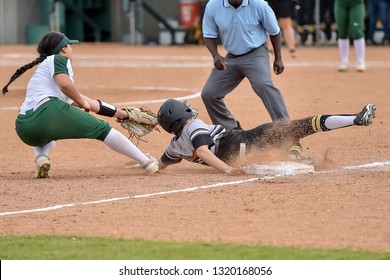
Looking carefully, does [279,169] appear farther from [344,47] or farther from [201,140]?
[344,47]

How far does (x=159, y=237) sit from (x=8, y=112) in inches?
351

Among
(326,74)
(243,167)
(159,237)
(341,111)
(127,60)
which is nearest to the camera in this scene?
(159,237)

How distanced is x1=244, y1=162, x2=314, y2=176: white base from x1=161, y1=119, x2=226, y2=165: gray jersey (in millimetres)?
465

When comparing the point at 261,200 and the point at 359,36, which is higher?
the point at 261,200

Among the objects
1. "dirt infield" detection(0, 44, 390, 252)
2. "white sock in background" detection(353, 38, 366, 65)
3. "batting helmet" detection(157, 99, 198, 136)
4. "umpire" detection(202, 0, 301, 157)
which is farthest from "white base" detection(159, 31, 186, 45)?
"batting helmet" detection(157, 99, 198, 136)

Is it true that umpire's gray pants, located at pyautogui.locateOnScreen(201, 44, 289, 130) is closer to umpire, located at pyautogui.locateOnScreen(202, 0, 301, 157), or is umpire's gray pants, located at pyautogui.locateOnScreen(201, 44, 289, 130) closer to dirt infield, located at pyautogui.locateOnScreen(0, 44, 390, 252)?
umpire, located at pyautogui.locateOnScreen(202, 0, 301, 157)

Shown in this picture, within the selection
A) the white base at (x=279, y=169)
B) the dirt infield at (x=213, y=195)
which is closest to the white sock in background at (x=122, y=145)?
the dirt infield at (x=213, y=195)

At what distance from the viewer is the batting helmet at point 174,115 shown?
34.7 ft

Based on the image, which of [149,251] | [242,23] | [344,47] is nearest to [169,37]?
[344,47]

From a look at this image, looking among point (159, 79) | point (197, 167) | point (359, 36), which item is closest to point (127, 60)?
point (159, 79)

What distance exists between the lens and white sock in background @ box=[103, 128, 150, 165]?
10.6m

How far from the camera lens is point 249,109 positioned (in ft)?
52.7

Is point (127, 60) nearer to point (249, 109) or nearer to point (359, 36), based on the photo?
point (359, 36)

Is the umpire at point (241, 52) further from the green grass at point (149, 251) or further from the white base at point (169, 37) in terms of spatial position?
the white base at point (169, 37)
